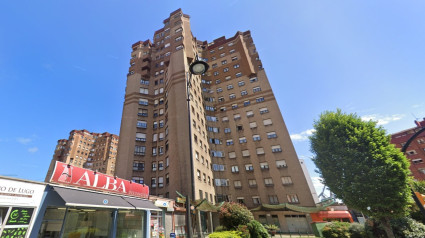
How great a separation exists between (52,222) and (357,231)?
20.6 meters

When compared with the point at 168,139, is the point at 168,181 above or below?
below

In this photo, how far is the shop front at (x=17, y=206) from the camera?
6.05 m

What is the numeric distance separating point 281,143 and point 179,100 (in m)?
19.1

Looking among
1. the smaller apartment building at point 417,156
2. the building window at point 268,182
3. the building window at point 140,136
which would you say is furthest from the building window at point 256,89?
the smaller apartment building at point 417,156

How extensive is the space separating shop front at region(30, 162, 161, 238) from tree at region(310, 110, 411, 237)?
1616cm

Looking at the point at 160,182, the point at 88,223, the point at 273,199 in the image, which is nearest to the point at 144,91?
the point at 160,182

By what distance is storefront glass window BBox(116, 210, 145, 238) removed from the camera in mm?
10995

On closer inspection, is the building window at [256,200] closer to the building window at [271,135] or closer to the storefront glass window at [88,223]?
the building window at [271,135]

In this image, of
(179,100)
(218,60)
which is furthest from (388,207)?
(218,60)

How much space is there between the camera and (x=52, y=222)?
7984 millimetres

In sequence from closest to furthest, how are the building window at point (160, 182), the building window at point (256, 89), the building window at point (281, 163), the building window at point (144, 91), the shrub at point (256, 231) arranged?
the shrub at point (256, 231), the building window at point (160, 182), the building window at point (281, 163), the building window at point (144, 91), the building window at point (256, 89)

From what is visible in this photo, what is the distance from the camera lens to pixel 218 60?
45.1m

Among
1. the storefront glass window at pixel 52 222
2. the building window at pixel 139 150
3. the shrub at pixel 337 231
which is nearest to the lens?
the storefront glass window at pixel 52 222

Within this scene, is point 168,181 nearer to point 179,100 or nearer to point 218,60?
point 179,100
